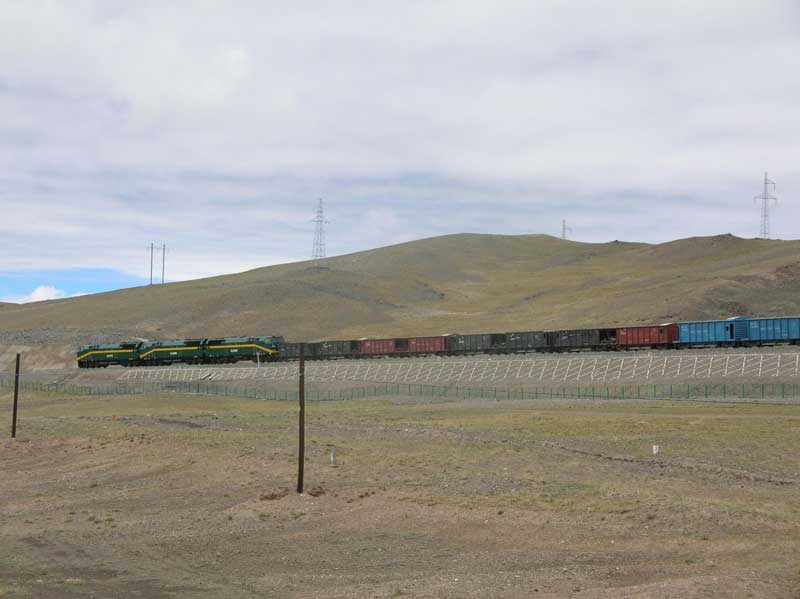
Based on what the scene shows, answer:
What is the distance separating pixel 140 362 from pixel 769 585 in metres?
106

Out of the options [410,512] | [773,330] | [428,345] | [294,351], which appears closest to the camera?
[410,512]

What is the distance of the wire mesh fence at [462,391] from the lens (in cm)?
6462

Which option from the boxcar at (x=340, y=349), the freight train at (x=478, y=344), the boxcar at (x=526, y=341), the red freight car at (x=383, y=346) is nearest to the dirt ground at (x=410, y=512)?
the freight train at (x=478, y=344)

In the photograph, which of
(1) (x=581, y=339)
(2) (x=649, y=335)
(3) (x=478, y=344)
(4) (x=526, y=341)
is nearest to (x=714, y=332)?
(2) (x=649, y=335)

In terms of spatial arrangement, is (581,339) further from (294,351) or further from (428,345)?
(294,351)

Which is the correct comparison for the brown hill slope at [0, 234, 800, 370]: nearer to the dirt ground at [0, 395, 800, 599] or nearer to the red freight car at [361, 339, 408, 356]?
the red freight car at [361, 339, 408, 356]

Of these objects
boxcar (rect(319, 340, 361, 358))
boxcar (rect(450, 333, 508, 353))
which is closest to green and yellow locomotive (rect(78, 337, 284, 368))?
boxcar (rect(319, 340, 361, 358))

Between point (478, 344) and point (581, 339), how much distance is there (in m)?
14.0

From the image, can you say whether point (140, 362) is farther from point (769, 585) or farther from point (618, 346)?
point (769, 585)

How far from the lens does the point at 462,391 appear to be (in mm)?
75500

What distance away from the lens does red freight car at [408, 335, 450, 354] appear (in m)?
103

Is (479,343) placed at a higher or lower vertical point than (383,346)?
higher

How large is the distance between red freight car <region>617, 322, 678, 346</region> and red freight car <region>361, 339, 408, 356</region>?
2836 cm

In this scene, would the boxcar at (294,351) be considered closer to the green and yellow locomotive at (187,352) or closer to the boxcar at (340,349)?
the green and yellow locomotive at (187,352)
